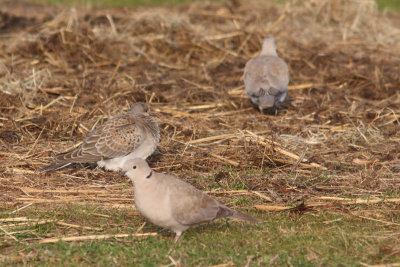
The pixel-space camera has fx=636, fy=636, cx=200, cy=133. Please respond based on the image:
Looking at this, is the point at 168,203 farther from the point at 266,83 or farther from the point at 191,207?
the point at 266,83

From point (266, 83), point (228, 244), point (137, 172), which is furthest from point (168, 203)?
point (266, 83)

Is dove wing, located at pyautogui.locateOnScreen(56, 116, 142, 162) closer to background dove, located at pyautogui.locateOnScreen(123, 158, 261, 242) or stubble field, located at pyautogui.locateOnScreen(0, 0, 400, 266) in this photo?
stubble field, located at pyautogui.locateOnScreen(0, 0, 400, 266)

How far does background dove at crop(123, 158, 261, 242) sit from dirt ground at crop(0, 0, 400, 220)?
1.20 m

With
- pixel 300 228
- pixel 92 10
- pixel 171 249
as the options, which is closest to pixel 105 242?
pixel 171 249

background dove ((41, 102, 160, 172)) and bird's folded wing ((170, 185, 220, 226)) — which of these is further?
background dove ((41, 102, 160, 172))

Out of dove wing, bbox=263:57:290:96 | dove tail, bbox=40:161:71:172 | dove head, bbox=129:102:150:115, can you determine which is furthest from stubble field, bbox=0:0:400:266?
dove head, bbox=129:102:150:115

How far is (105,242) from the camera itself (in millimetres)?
5133

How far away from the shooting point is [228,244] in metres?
5.16

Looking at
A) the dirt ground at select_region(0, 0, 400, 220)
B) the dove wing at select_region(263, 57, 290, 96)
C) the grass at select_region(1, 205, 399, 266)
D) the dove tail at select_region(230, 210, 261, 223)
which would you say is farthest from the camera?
the dove wing at select_region(263, 57, 290, 96)

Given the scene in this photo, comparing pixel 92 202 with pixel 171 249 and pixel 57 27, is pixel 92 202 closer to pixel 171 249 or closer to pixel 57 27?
pixel 171 249

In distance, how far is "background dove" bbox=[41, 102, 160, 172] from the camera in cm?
707

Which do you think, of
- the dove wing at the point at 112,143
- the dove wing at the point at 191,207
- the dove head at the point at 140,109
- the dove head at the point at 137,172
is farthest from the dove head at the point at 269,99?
the dove head at the point at 137,172

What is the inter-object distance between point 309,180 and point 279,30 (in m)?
7.13

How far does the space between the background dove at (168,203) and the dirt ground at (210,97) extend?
1.20m
